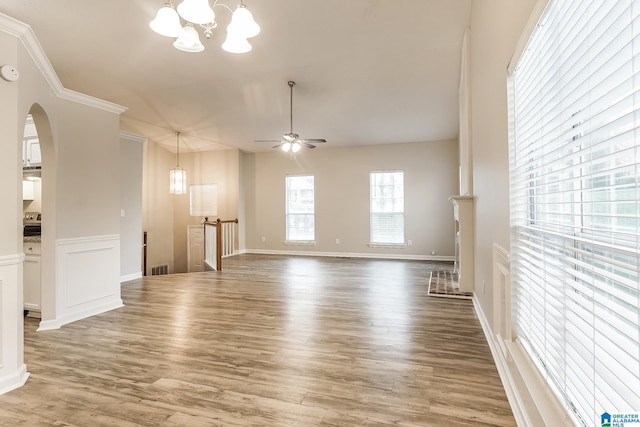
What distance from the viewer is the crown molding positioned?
2256mm

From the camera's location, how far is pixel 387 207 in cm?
827

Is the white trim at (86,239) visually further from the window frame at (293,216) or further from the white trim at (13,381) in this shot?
the window frame at (293,216)

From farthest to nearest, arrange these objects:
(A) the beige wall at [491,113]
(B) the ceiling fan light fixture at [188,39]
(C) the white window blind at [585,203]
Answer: (B) the ceiling fan light fixture at [188,39] → (A) the beige wall at [491,113] → (C) the white window blind at [585,203]

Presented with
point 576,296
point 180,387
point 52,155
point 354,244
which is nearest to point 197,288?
point 52,155

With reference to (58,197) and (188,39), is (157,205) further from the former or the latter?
(188,39)

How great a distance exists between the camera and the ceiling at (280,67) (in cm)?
364

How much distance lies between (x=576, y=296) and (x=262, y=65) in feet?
15.8

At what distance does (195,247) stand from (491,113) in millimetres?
7895

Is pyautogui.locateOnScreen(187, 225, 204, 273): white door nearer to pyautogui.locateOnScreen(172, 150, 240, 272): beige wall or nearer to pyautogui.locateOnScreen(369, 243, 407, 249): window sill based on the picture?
pyautogui.locateOnScreen(172, 150, 240, 272): beige wall

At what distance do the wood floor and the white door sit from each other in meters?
4.17

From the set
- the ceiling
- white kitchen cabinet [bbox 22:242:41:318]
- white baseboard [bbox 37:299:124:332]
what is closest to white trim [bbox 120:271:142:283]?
white baseboard [bbox 37:299:124:332]

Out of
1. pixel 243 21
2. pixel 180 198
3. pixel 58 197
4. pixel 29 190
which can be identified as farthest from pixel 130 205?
pixel 243 21

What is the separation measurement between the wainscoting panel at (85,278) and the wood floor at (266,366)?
186 mm

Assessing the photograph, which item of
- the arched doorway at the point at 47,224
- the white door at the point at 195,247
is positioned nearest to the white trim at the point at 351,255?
the white door at the point at 195,247
